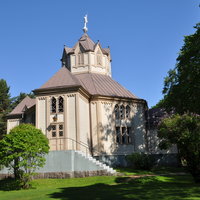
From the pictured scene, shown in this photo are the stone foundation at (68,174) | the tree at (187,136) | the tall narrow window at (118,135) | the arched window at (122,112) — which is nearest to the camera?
the tree at (187,136)

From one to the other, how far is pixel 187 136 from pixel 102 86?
51.4ft

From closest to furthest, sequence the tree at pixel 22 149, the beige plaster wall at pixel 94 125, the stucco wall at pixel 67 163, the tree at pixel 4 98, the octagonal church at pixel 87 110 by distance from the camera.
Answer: the tree at pixel 22 149, the stucco wall at pixel 67 163, the octagonal church at pixel 87 110, the beige plaster wall at pixel 94 125, the tree at pixel 4 98

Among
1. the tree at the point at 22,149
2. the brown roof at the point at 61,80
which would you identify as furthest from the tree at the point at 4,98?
the tree at the point at 22,149

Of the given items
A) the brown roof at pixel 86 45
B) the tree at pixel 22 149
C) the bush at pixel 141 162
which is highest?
the brown roof at pixel 86 45

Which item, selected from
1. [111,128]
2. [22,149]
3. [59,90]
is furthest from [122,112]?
[22,149]

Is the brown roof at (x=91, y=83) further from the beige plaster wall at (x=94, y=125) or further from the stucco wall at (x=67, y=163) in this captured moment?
the stucco wall at (x=67, y=163)

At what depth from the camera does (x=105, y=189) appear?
14555 mm

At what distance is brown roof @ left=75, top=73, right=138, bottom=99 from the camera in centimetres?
2866

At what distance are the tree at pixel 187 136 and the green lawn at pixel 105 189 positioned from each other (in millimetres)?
1334

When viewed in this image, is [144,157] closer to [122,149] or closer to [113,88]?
[122,149]

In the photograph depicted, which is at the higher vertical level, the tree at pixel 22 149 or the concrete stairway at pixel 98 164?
the tree at pixel 22 149

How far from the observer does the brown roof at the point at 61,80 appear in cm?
2533

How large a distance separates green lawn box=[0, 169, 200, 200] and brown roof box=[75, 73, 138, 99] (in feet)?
37.6

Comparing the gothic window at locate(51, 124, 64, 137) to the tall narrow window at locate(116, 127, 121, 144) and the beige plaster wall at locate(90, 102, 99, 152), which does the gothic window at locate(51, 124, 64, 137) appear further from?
the tall narrow window at locate(116, 127, 121, 144)
